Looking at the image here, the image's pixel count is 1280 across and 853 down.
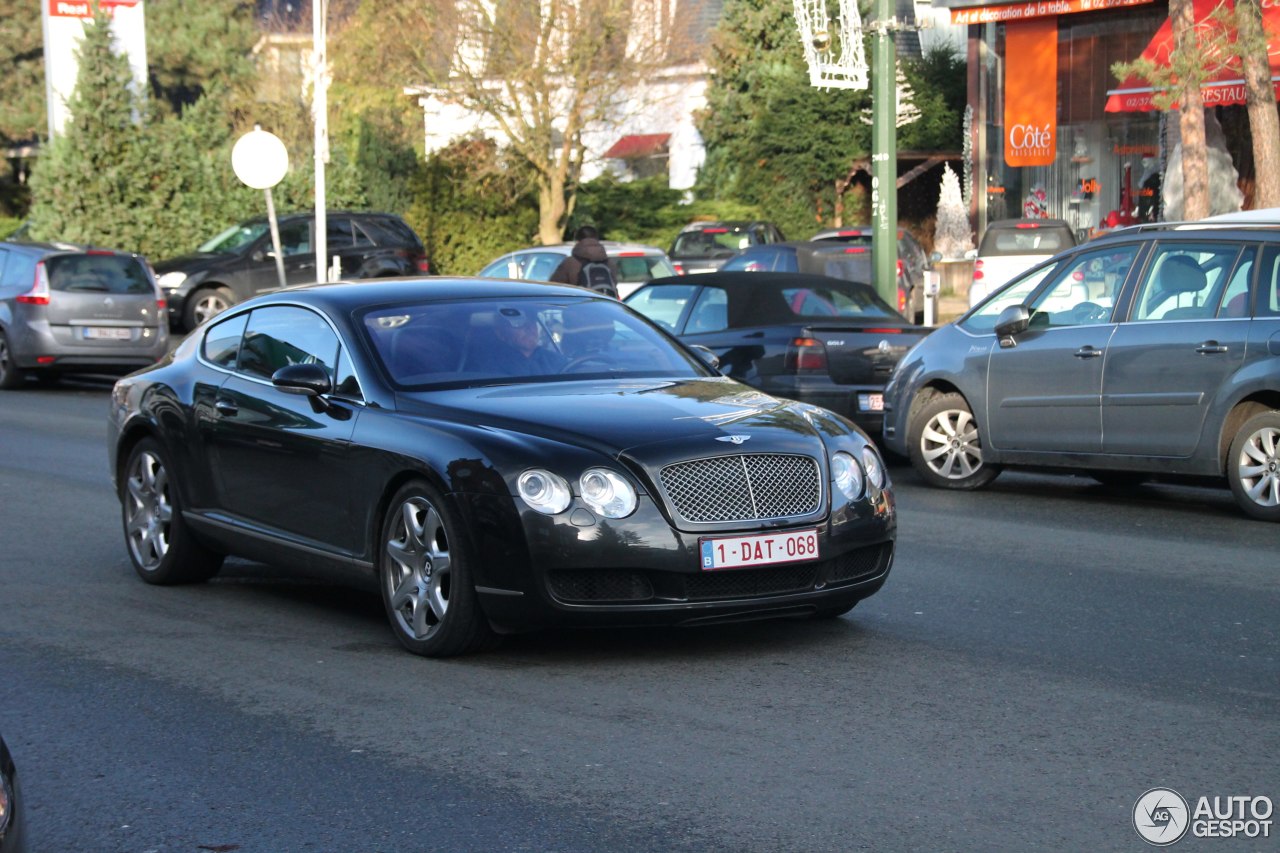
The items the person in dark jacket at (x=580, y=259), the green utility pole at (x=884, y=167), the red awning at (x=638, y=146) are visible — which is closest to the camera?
the green utility pole at (x=884, y=167)

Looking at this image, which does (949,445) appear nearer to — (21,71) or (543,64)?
(543,64)

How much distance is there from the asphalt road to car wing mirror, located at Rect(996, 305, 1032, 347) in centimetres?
288

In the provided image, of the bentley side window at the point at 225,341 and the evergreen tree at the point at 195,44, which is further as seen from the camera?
the evergreen tree at the point at 195,44

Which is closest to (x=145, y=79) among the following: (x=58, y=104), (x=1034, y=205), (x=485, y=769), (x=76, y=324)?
(x=58, y=104)

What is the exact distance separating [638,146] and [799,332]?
1568 inches

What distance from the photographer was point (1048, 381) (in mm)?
11836

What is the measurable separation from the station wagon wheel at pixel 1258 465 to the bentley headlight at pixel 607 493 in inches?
216

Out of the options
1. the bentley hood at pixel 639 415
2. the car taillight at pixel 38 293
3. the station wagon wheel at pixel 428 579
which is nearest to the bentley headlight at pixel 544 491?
the bentley hood at pixel 639 415

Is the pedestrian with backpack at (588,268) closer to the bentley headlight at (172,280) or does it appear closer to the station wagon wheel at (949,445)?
the station wagon wheel at (949,445)

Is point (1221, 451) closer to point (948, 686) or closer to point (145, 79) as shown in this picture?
point (948, 686)

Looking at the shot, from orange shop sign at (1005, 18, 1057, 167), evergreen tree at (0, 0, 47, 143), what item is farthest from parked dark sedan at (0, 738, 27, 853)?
evergreen tree at (0, 0, 47, 143)

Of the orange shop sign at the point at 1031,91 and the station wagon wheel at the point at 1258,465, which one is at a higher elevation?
the orange shop sign at the point at 1031,91

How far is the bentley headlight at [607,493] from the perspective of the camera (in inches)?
262

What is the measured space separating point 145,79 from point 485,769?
31.9 m
